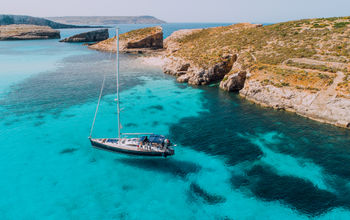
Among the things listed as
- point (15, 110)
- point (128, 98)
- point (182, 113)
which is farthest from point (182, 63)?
point (15, 110)

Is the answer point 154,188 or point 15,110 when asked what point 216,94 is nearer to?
point 154,188

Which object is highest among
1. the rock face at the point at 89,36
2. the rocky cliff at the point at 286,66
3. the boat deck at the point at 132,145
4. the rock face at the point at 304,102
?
the rock face at the point at 89,36

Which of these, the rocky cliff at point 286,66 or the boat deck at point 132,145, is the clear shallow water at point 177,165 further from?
the rocky cliff at point 286,66

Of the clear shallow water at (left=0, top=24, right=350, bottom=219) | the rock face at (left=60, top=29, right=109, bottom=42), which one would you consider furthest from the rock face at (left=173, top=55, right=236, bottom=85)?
the rock face at (left=60, top=29, right=109, bottom=42)

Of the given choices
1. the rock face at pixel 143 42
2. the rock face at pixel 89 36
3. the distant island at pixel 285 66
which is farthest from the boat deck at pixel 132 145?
the rock face at pixel 89 36

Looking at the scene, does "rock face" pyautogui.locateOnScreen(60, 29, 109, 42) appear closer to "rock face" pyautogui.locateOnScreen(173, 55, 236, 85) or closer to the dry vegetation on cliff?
the dry vegetation on cliff
